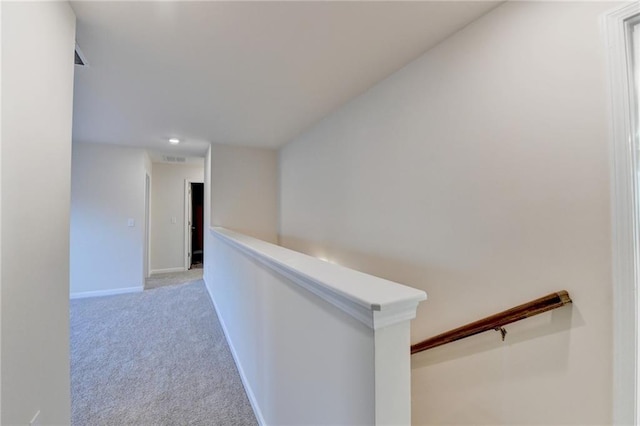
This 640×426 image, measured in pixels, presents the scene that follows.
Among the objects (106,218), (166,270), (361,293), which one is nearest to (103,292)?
(106,218)

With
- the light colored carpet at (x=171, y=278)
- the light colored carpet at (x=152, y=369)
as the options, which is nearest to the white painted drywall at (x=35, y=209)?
the light colored carpet at (x=152, y=369)

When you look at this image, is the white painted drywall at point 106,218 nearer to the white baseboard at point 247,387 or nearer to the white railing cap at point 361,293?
the white baseboard at point 247,387

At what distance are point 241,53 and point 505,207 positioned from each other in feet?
5.90

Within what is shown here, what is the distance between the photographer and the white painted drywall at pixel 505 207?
114 centimetres

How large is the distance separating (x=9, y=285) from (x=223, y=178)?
3331 millimetres

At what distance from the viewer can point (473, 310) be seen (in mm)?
1552

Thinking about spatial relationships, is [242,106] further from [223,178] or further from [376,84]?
[223,178]

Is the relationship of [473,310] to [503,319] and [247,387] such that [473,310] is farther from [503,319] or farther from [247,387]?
[247,387]

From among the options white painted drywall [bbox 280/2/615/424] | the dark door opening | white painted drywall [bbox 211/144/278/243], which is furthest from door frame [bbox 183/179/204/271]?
white painted drywall [bbox 280/2/615/424]

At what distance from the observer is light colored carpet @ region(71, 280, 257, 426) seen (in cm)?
174

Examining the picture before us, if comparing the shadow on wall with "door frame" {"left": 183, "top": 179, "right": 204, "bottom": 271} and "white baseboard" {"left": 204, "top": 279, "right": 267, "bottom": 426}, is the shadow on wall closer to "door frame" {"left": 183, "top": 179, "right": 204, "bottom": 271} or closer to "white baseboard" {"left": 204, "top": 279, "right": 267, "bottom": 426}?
"white baseboard" {"left": 204, "top": 279, "right": 267, "bottom": 426}

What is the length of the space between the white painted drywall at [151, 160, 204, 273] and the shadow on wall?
195 inches

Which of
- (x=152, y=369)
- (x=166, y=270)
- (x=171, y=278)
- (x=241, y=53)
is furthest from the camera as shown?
(x=166, y=270)

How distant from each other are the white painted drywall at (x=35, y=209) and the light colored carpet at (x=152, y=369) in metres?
0.53
